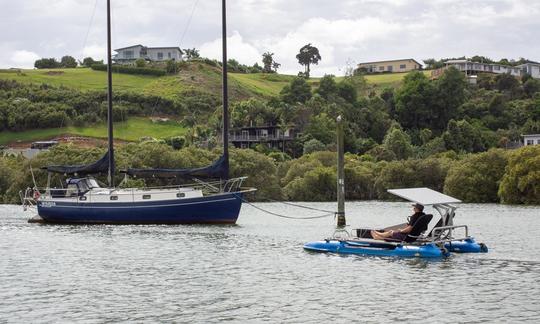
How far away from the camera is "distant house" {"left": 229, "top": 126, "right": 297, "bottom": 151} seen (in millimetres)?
171750

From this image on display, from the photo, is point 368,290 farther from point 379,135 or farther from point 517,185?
point 379,135

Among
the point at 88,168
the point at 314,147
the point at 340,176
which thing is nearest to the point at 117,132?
the point at 314,147

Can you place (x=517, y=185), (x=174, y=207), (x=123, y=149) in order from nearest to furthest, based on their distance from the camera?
(x=174, y=207) < (x=517, y=185) < (x=123, y=149)

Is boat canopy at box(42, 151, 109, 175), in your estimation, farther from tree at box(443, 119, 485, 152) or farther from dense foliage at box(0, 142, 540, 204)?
tree at box(443, 119, 485, 152)

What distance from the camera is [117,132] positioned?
182500mm

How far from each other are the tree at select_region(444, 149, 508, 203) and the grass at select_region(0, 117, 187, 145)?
82.4 metres

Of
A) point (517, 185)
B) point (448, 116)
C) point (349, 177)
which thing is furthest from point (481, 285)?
point (448, 116)

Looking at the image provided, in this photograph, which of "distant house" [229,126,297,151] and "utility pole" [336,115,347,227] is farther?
"distant house" [229,126,297,151]

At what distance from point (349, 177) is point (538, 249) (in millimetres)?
78081

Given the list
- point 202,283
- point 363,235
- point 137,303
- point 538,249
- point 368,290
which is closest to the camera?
point 137,303

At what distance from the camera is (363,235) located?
4591 cm

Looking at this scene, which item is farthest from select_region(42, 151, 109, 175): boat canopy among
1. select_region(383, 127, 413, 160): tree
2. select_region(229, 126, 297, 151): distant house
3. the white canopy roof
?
select_region(229, 126, 297, 151): distant house

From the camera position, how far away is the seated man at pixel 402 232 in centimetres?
4297

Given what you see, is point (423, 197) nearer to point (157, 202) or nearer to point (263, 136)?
point (157, 202)
